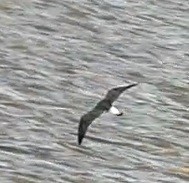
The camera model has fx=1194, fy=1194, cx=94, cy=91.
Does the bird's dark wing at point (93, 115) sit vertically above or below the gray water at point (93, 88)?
above

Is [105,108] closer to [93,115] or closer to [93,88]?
[93,115]

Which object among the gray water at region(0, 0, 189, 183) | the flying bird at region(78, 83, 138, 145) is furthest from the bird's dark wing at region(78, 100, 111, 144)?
the gray water at region(0, 0, 189, 183)

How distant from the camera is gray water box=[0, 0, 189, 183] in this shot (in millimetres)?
9688

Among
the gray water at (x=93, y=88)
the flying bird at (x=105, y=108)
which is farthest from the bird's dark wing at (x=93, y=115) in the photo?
the gray water at (x=93, y=88)

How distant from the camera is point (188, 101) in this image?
11234 mm

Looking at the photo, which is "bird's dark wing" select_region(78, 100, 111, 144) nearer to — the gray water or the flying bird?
the flying bird

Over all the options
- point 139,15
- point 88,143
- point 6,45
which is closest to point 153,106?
point 88,143

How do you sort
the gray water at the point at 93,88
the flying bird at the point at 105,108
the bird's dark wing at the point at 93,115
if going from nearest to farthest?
the flying bird at the point at 105,108, the bird's dark wing at the point at 93,115, the gray water at the point at 93,88

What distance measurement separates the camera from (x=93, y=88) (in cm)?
1130

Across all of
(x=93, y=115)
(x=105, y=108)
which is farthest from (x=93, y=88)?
(x=105, y=108)

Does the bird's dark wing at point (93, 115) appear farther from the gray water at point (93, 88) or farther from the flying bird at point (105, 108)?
the gray water at point (93, 88)

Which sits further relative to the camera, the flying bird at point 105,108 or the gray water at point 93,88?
the gray water at point 93,88

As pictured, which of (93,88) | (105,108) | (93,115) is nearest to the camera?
(105,108)

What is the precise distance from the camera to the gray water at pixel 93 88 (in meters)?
9.69
